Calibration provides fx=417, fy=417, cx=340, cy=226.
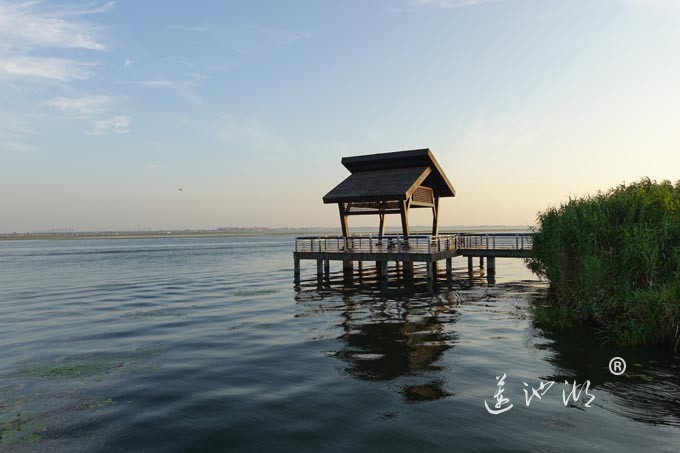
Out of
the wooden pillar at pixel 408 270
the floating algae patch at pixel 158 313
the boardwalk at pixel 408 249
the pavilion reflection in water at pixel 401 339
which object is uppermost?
the boardwalk at pixel 408 249

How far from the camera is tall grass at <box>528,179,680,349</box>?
12.2m

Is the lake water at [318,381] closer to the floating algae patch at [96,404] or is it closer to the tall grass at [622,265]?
the floating algae patch at [96,404]

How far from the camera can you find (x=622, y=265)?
13539 mm

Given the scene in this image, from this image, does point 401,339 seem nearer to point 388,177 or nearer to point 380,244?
point 380,244

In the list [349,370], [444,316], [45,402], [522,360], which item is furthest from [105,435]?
[444,316]

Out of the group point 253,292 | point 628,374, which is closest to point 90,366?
point 253,292

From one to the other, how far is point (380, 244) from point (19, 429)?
24149mm

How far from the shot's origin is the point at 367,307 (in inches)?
770

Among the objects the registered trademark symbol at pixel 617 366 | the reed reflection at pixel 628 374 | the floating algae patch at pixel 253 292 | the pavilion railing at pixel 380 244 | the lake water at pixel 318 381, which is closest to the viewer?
the lake water at pixel 318 381

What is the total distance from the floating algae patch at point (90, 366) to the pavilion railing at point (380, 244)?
56.7 ft

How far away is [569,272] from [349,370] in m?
9.88

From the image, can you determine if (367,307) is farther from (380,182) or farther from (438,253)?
(380,182)

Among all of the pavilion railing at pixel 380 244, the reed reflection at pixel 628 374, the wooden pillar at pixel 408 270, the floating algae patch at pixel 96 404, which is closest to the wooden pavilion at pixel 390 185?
the pavilion railing at pixel 380 244

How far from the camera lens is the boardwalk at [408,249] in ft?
86.6
